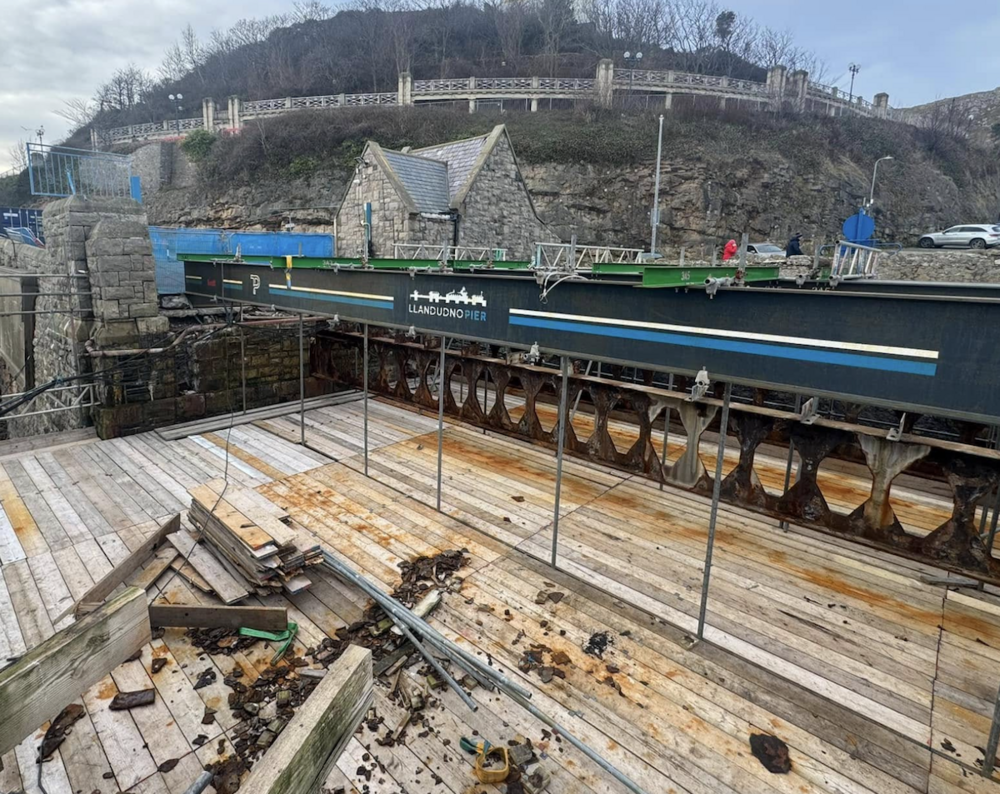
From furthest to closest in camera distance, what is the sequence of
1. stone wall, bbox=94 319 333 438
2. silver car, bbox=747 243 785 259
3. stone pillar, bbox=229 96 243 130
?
stone pillar, bbox=229 96 243 130 < silver car, bbox=747 243 785 259 < stone wall, bbox=94 319 333 438

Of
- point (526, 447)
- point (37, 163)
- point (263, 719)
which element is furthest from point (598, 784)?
point (37, 163)

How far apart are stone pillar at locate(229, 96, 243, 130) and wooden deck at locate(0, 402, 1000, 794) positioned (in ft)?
168

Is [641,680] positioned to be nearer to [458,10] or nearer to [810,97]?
[810,97]

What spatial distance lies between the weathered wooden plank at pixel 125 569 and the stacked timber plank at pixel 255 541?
0.29m

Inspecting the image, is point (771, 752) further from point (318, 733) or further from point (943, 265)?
point (943, 265)

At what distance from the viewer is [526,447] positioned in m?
8.97

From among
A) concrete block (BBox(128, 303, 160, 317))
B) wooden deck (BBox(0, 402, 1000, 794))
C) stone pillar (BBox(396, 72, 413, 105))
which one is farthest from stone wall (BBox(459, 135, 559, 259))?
stone pillar (BBox(396, 72, 413, 105))

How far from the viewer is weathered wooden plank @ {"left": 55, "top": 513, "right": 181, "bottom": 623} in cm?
454

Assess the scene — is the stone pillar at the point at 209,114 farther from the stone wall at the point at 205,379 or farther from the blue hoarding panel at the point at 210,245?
the stone wall at the point at 205,379

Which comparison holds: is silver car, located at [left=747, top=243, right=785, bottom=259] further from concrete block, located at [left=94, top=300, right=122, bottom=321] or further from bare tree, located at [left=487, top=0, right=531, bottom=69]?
bare tree, located at [left=487, top=0, right=531, bottom=69]

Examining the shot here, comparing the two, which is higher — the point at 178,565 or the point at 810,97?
the point at 810,97

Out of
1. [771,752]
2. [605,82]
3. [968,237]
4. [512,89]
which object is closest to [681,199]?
[605,82]

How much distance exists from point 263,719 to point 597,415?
4723mm

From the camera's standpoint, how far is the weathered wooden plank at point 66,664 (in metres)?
2.08
